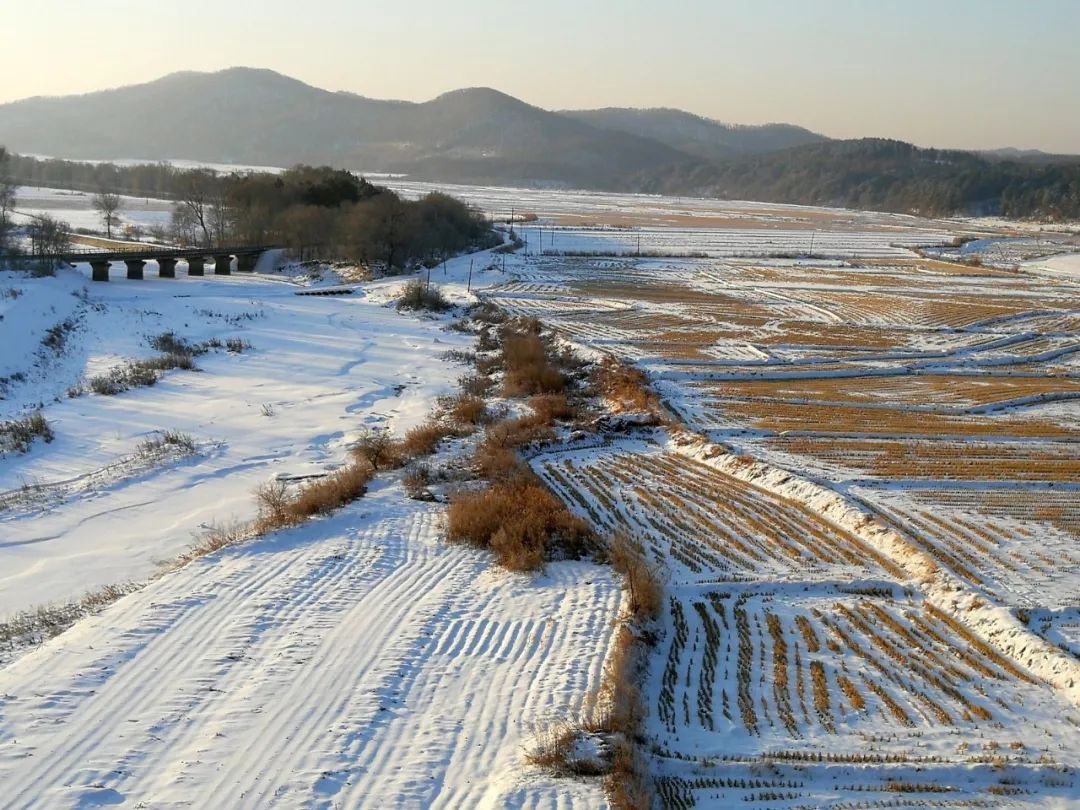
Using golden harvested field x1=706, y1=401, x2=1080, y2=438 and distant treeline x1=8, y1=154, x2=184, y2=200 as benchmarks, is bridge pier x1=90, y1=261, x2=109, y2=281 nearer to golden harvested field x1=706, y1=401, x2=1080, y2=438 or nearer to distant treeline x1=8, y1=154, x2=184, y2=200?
golden harvested field x1=706, y1=401, x2=1080, y2=438

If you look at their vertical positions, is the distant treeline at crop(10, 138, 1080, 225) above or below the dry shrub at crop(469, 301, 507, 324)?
above

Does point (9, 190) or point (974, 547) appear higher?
point (9, 190)

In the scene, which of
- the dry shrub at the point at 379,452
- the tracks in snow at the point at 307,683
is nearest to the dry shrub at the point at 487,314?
Answer: the dry shrub at the point at 379,452

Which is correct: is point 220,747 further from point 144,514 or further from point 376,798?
point 144,514

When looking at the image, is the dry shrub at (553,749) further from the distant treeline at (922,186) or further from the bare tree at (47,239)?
the distant treeline at (922,186)

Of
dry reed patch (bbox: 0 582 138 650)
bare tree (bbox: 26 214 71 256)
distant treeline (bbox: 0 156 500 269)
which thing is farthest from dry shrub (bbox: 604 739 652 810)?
distant treeline (bbox: 0 156 500 269)

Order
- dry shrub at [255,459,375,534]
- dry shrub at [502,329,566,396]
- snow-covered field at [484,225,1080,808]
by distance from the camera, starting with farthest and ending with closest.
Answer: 1. dry shrub at [502,329,566,396]
2. dry shrub at [255,459,375,534]
3. snow-covered field at [484,225,1080,808]

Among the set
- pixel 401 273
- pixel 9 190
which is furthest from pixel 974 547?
pixel 9 190
